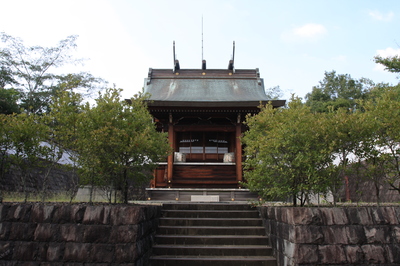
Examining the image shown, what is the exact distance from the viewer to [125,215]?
15.9 ft

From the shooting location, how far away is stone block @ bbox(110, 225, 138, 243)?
4.71 m

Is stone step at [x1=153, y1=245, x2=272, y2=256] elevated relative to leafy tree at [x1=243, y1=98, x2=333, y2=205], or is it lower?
lower

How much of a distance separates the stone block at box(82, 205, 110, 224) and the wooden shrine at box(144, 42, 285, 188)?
20.7 ft

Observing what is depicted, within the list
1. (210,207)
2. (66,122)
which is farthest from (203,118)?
(66,122)

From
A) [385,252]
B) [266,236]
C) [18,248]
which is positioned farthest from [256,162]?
[18,248]

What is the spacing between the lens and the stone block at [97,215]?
15.9ft

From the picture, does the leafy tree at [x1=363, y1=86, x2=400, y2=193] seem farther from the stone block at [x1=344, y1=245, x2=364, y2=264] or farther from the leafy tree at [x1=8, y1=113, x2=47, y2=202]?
the leafy tree at [x1=8, y1=113, x2=47, y2=202]

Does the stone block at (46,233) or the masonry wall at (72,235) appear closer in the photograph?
the masonry wall at (72,235)

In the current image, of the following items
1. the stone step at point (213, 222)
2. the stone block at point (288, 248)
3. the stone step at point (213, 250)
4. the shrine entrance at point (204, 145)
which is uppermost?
the shrine entrance at point (204, 145)

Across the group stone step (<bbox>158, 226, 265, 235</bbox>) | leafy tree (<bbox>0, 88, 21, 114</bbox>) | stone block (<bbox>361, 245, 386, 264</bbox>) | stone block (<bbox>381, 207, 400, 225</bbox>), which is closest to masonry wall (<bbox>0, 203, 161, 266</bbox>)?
stone step (<bbox>158, 226, 265, 235</bbox>)

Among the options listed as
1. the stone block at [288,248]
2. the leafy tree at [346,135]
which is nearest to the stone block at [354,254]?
the stone block at [288,248]

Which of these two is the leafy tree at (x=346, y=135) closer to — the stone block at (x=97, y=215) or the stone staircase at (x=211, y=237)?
the stone staircase at (x=211, y=237)

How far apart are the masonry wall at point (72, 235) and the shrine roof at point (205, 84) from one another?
29.1 ft

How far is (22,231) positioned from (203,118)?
8840mm
